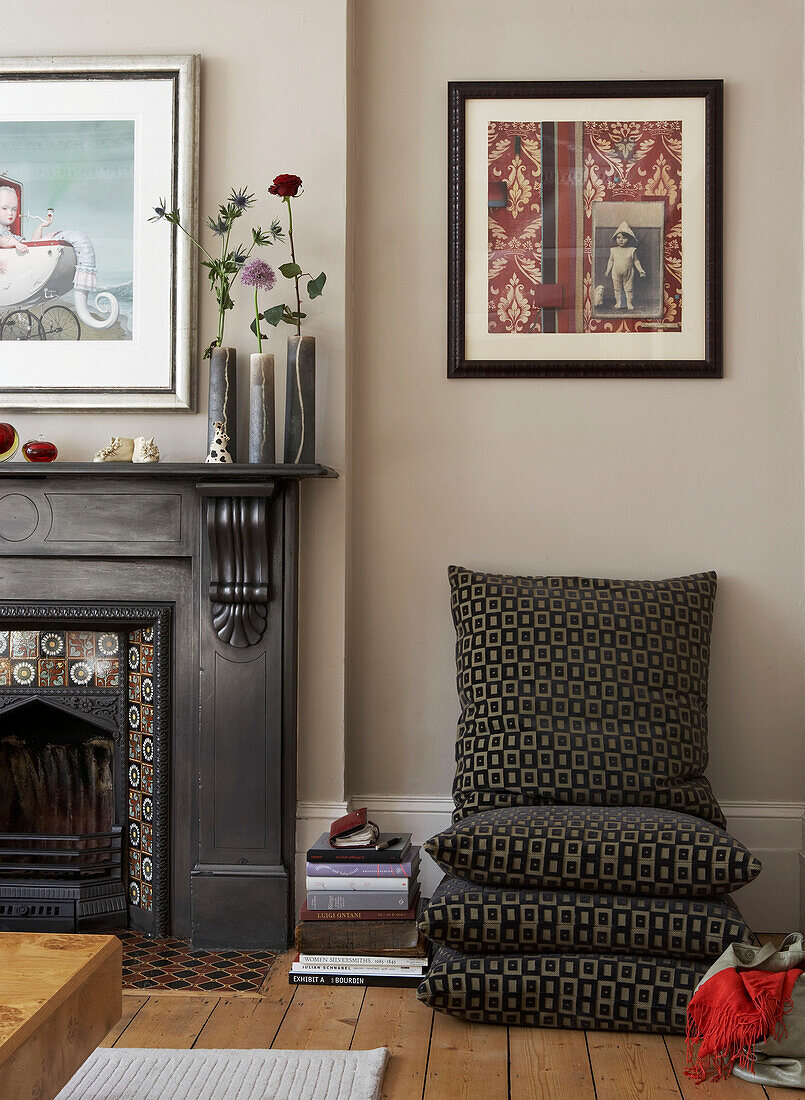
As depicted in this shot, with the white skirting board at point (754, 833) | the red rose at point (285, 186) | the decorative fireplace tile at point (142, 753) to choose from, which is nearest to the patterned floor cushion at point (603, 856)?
the white skirting board at point (754, 833)

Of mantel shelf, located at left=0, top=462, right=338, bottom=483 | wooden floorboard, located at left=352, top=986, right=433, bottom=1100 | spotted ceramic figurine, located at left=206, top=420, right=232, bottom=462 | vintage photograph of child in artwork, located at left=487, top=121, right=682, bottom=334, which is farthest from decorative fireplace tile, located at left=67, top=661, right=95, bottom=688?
vintage photograph of child in artwork, located at left=487, top=121, right=682, bottom=334

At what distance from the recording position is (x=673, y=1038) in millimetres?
2078

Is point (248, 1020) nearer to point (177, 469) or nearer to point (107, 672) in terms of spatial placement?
point (107, 672)

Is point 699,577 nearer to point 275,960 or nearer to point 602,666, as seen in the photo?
point 602,666

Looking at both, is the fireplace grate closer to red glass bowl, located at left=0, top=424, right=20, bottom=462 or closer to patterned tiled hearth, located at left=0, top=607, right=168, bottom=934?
patterned tiled hearth, located at left=0, top=607, right=168, bottom=934

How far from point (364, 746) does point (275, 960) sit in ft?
2.05

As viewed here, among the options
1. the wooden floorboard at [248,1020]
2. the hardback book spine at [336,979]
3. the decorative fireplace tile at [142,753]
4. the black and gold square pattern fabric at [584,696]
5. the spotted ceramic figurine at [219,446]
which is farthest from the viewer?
the decorative fireplace tile at [142,753]

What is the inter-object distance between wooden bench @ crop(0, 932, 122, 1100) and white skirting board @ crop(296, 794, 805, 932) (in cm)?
100

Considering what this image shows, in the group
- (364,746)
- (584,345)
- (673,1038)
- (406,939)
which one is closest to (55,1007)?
(406,939)

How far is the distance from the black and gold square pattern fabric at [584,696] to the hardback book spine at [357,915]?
0.89 ft

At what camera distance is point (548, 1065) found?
197 centimetres

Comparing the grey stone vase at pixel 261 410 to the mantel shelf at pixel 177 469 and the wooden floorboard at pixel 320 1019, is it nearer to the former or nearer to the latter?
the mantel shelf at pixel 177 469

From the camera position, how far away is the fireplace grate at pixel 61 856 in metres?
2.69

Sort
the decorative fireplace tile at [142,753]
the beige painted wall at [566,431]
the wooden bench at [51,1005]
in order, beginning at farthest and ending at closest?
1. the beige painted wall at [566,431]
2. the decorative fireplace tile at [142,753]
3. the wooden bench at [51,1005]
